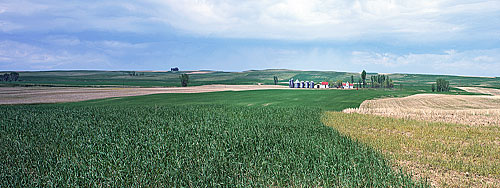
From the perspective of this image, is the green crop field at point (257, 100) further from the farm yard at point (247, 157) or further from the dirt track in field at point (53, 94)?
the farm yard at point (247, 157)

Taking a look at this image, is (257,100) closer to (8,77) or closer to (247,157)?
(247,157)

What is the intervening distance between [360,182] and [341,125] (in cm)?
1211

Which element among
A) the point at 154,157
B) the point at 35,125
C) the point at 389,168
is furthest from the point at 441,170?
the point at 35,125

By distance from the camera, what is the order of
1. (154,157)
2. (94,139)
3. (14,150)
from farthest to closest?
(94,139) → (14,150) → (154,157)

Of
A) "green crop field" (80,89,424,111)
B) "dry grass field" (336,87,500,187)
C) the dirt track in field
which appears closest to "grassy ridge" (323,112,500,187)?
"dry grass field" (336,87,500,187)

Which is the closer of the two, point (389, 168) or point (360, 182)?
point (360, 182)

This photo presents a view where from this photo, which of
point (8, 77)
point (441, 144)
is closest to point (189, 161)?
point (441, 144)

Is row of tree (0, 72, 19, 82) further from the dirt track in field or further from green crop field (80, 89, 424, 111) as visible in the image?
green crop field (80, 89, 424, 111)

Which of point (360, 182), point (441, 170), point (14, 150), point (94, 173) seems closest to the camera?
point (360, 182)

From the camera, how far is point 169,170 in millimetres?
10766

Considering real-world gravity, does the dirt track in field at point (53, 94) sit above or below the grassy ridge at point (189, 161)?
above

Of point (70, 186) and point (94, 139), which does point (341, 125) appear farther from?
point (70, 186)

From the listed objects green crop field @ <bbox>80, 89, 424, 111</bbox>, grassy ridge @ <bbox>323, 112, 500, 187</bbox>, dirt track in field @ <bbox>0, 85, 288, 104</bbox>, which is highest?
dirt track in field @ <bbox>0, 85, 288, 104</bbox>

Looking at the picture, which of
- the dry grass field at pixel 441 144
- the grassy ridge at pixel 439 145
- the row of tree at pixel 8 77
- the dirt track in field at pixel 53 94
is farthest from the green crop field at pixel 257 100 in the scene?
Result: the row of tree at pixel 8 77
